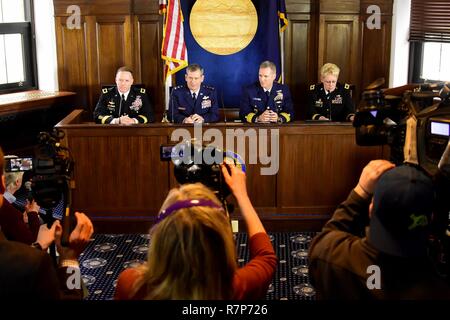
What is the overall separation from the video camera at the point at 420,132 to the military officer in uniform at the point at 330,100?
108 inches

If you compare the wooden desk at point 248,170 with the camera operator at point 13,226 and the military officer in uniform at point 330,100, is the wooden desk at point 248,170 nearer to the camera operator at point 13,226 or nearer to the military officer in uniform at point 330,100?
the military officer in uniform at point 330,100

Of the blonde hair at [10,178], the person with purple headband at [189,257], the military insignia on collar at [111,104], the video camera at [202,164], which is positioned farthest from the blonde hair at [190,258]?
the military insignia on collar at [111,104]

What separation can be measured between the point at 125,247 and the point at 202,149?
8.89ft

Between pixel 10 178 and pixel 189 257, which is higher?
pixel 189 257

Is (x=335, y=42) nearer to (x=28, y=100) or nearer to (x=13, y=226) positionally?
(x=28, y=100)

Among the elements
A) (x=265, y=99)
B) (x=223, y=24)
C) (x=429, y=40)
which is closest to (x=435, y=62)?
(x=429, y=40)

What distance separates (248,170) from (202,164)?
279 centimetres

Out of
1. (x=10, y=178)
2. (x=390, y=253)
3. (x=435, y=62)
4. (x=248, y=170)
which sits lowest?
(x=248, y=170)

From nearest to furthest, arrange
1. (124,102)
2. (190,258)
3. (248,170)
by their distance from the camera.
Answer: (190,258), (248,170), (124,102)

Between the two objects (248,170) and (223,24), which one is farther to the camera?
(223,24)

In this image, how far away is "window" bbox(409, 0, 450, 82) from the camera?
17.9 feet

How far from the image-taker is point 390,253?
59.7 inches

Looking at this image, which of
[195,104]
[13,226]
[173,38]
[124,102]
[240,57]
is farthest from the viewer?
[240,57]

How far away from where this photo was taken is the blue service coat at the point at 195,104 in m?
5.40
